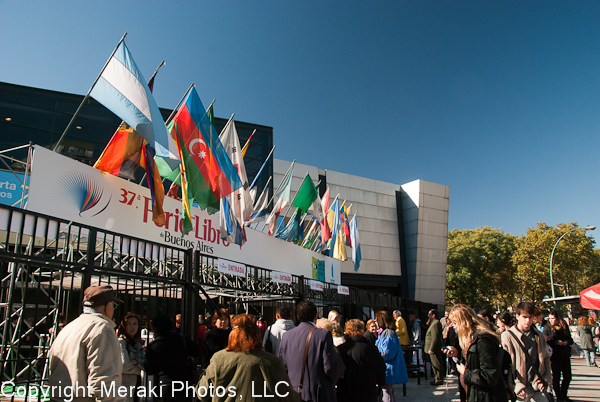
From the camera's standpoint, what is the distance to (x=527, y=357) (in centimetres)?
475

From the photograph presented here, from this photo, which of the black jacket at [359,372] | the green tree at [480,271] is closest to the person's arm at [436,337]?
the black jacket at [359,372]

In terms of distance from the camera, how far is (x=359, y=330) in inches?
207

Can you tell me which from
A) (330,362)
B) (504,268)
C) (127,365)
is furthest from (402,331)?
(504,268)

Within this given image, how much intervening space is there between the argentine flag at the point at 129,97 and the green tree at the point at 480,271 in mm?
44269

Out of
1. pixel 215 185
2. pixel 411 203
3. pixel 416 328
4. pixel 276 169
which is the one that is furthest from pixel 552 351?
pixel 411 203

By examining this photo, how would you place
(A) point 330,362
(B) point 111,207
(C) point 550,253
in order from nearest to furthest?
(A) point 330,362 < (B) point 111,207 < (C) point 550,253

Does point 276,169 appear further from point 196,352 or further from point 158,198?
point 196,352

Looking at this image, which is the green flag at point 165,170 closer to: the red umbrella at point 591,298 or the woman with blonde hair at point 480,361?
the woman with blonde hair at point 480,361

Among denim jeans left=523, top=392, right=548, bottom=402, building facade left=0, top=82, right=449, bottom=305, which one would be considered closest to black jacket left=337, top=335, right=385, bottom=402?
denim jeans left=523, top=392, right=548, bottom=402

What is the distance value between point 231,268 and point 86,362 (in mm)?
5920

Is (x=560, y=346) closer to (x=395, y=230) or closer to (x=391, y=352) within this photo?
(x=391, y=352)

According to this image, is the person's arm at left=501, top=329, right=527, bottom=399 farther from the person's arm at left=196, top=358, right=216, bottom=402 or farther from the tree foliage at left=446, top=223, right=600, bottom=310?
the tree foliage at left=446, top=223, right=600, bottom=310

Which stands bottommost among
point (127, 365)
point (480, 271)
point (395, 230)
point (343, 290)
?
point (127, 365)

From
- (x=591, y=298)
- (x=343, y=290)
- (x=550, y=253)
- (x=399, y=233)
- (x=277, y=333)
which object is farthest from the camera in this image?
(x=399, y=233)
